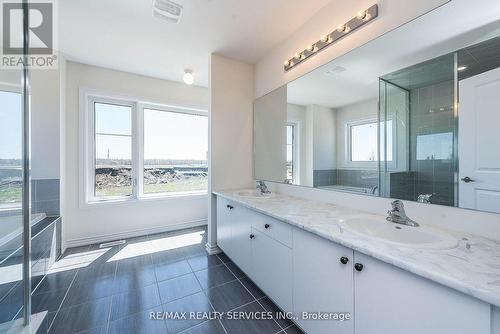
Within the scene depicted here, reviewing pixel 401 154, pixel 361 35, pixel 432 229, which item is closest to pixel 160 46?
pixel 361 35

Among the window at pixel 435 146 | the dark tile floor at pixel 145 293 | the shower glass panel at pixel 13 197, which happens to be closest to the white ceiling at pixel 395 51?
the window at pixel 435 146

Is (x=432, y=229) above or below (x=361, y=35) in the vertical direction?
below

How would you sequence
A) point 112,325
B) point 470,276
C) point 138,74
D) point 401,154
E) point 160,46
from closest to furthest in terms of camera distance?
point 470,276 < point 401,154 < point 112,325 < point 160,46 < point 138,74

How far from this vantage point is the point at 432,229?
3.60ft

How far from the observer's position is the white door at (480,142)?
956 mm

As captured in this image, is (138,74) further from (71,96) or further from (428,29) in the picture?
(428,29)

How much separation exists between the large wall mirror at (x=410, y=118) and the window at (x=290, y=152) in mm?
131

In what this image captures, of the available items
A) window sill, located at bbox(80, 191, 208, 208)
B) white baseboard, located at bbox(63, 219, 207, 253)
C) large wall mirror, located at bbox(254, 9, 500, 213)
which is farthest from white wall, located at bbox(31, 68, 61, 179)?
large wall mirror, located at bbox(254, 9, 500, 213)

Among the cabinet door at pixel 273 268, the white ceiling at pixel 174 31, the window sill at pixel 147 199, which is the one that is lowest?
the cabinet door at pixel 273 268

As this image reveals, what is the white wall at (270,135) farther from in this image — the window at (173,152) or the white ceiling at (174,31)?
the window at (173,152)

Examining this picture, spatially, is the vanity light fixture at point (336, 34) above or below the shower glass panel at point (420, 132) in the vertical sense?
above

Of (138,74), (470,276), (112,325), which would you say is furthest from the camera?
(138,74)

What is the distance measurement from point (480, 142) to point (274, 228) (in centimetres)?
126

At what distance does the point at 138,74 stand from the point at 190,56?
1077mm
